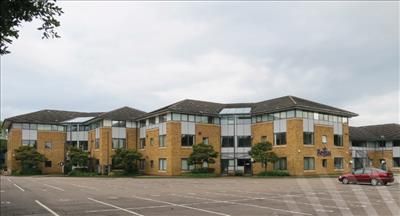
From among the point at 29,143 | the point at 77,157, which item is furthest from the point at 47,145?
the point at 77,157

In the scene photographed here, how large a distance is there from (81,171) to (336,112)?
34905mm

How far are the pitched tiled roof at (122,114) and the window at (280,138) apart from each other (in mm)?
21351

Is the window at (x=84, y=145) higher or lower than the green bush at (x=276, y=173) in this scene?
higher

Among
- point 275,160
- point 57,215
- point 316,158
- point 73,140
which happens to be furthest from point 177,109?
point 57,215

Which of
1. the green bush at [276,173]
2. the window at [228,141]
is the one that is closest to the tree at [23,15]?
the green bush at [276,173]

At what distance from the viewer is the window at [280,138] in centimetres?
5353

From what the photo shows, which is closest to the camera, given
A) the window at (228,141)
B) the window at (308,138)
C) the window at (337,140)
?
the window at (308,138)

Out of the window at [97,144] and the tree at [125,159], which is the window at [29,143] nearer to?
the window at [97,144]

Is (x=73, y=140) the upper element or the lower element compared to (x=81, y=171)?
upper

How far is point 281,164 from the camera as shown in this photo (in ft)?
175

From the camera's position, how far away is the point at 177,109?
55938mm

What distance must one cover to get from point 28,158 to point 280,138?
1359 inches

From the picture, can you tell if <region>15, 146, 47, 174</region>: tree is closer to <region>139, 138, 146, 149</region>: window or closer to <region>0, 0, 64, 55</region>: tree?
<region>139, 138, 146, 149</region>: window

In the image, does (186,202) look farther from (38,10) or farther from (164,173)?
Result: (164,173)
